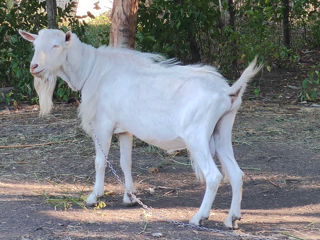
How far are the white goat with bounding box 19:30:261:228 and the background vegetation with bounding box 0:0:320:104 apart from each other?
3.55 meters

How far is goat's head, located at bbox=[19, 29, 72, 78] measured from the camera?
5.42m

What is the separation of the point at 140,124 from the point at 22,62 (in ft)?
16.8

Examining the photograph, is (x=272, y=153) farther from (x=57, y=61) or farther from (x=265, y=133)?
(x=57, y=61)

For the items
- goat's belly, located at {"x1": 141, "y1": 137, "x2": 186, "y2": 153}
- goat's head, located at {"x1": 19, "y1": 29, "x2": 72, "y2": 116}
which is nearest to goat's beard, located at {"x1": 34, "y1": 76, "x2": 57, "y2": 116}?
goat's head, located at {"x1": 19, "y1": 29, "x2": 72, "y2": 116}

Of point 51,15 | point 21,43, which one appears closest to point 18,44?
point 21,43

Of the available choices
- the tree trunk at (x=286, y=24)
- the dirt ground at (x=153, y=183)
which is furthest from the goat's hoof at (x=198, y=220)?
the tree trunk at (x=286, y=24)

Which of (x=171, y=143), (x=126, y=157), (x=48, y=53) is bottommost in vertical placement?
(x=126, y=157)

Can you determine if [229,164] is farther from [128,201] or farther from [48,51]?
[48,51]

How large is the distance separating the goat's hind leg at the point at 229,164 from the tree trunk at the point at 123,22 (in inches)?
99.1

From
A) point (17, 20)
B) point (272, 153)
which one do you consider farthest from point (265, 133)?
point (17, 20)

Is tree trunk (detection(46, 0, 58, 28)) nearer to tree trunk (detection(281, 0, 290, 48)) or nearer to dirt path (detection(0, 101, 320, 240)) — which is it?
dirt path (detection(0, 101, 320, 240))

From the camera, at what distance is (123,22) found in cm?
722

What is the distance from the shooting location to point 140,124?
525 centimetres

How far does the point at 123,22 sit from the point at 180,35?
9.14ft
